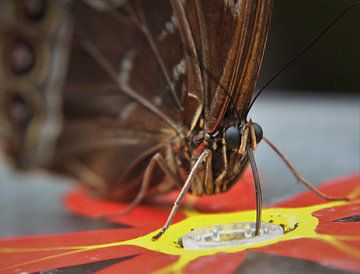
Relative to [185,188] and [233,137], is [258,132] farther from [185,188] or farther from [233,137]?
[185,188]

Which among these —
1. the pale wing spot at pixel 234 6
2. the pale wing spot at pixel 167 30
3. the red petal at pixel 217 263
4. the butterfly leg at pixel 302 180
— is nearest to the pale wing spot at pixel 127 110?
the pale wing spot at pixel 167 30

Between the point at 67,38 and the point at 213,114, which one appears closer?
the point at 213,114

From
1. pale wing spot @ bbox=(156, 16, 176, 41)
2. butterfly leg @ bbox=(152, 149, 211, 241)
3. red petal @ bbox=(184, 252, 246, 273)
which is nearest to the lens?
red petal @ bbox=(184, 252, 246, 273)

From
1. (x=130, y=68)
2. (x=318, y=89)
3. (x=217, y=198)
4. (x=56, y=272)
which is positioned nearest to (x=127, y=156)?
(x=130, y=68)

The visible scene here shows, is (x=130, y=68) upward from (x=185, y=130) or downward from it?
upward

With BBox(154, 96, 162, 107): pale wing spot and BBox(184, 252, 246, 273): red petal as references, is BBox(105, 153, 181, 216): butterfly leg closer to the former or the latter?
BBox(154, 96, 162, 107): pale wing spot

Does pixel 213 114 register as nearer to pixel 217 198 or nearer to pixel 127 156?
pixel 217 198

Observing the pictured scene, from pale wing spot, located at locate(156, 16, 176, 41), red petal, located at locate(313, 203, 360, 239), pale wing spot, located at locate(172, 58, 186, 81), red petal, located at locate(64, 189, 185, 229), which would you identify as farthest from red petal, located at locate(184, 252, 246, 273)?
pale wing spot, located at locate(156, 16, 176, 41)

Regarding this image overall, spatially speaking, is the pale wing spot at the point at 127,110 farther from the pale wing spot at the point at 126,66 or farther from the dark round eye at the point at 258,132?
the dark round eye at the point at 258,132
